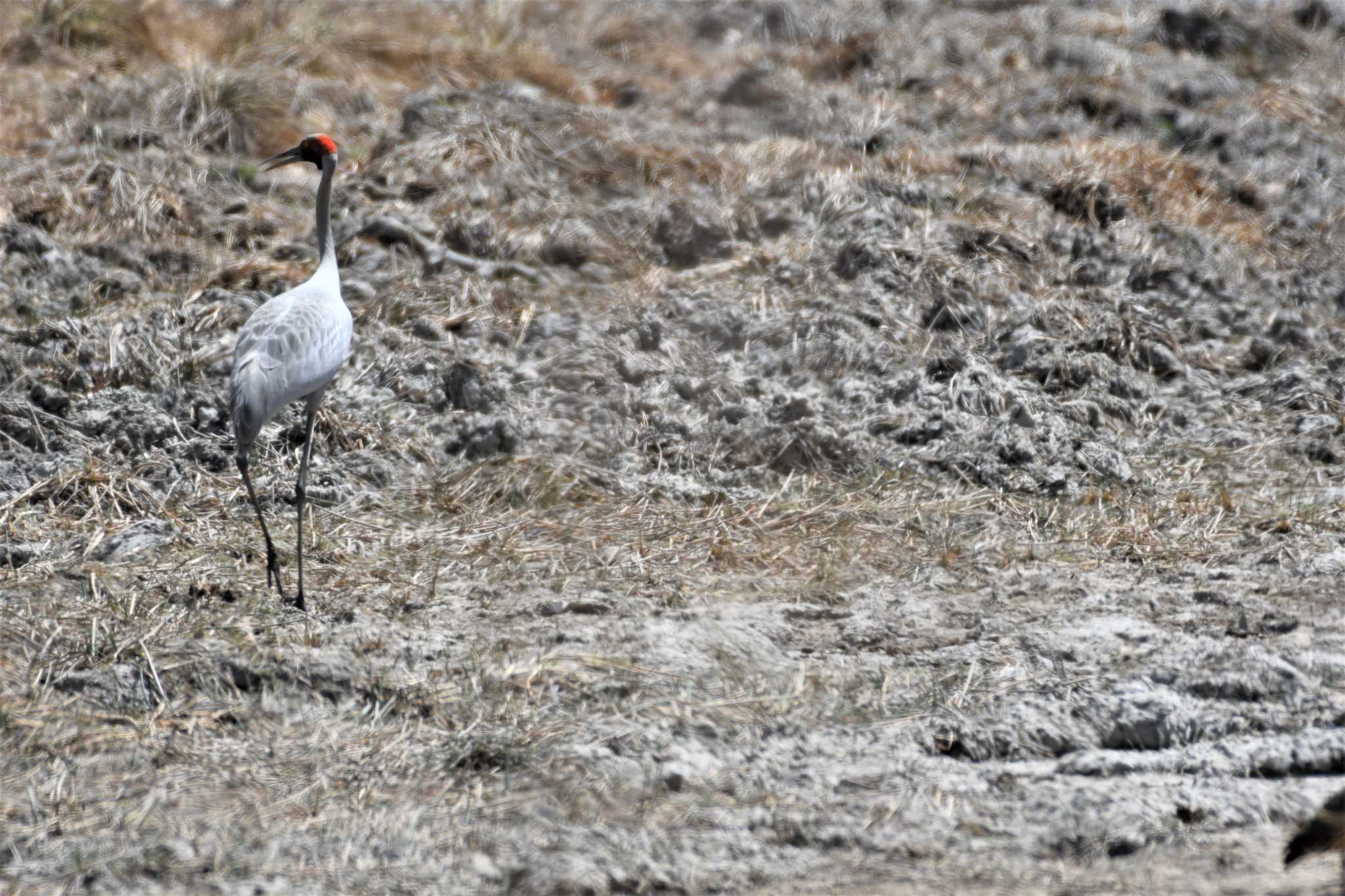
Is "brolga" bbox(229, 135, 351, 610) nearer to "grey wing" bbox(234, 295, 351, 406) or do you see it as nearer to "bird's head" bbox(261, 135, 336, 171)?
"grey wing" bbox(234, 295, 351, 406)

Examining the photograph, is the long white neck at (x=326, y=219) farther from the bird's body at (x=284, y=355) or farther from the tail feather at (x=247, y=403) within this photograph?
the tail feather at (x=247, y=403)

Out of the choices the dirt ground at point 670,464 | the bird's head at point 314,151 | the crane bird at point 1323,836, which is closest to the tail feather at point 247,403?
the dirt ground at point 670,464

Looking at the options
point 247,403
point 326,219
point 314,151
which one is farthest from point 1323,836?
point 314,151

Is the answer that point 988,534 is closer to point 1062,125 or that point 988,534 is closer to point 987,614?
point 987,614

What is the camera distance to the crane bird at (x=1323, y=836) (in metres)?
3.34

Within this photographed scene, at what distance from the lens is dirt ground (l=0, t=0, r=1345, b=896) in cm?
402

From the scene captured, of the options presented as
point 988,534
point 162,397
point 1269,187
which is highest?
point 1269,187

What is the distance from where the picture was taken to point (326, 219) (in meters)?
6.31

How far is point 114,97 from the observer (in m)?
9.27

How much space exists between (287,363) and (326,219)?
1152 mm

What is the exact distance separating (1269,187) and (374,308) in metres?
6.28

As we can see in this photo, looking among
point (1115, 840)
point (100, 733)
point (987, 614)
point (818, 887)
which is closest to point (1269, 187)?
point (987, 614)

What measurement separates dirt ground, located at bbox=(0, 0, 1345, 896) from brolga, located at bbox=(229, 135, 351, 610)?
0.42 m

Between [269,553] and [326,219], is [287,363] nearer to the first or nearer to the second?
[269,553]
